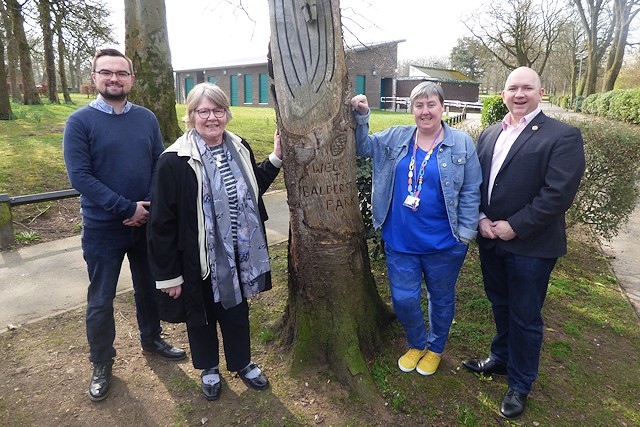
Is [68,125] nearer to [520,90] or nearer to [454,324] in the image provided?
[520,90]

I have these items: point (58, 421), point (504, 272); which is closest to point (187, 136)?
point (58, 421)

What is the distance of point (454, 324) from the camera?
12.3 feet

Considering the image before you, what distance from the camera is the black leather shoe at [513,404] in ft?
9.00

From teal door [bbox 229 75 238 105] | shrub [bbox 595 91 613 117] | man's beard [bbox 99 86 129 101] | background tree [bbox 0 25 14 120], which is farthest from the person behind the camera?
teal door [bbox 229 75 238 105]

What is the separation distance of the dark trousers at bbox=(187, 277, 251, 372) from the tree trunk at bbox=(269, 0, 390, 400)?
388 mm

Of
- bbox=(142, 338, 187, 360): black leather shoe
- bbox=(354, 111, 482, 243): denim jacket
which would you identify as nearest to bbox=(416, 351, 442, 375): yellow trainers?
bbox=(354, 111, 482, 243): denim jacket

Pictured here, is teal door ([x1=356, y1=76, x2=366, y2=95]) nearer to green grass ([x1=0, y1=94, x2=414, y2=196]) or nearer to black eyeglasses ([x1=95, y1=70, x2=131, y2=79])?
green grass ([x1=0, y1=94, x2=414, y2=196])

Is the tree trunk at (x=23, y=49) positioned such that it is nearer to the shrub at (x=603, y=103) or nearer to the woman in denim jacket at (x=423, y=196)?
the woman in denim jacket at (x=423, y=196)

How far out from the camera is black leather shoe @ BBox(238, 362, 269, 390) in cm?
294

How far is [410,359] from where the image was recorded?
3.07 meters

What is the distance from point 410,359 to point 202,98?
2.09 metres

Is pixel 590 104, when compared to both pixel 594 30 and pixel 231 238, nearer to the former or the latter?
pixel 594 30

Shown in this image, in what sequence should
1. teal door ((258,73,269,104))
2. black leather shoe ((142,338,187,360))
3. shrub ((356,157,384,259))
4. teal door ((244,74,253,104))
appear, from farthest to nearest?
teal door ((244,74,253,104)) < teal door ((258,73,269,104)) < shrub ((356,157,384,259)) < black leather shoe ((142,338,187,360))

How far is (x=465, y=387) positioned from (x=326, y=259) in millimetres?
1210
